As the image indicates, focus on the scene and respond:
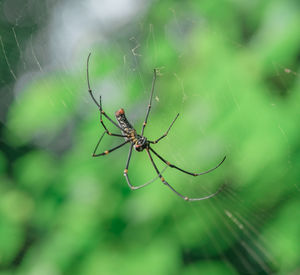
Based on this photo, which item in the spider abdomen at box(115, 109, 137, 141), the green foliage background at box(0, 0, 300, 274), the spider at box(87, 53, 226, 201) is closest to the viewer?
the green foliage background at box(0, 0, 300, 274)

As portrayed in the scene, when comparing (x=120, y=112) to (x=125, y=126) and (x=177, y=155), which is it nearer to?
(x=125, y=126)

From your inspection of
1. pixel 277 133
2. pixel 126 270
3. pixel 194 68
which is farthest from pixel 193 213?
pixel 194 68

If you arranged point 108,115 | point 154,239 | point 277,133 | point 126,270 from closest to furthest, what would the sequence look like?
point 277,133 → point 126,270 → point 154,239 → point 108,115

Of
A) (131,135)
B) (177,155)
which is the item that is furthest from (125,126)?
(177,155)

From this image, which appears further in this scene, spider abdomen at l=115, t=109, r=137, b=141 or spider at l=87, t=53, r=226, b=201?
spider abdomen at l=115, t=109, r=137, b=141

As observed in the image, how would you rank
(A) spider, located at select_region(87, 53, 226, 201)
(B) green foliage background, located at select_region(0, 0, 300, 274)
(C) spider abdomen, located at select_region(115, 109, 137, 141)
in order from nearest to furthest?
1. (B) green foliage background, located at select_region(0, 0, 300, 274)
2. (A) spider, located at select_region(87, 53, 226, 201)
3. (C) spider abdomen, located at select_region(115, 109, 137, 141)

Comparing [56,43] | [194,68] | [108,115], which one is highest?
[56,43]

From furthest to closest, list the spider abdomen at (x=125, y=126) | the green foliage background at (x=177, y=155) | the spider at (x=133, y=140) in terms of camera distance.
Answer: the spider abdomen at (x=125, y=126), the spider at (x=133, y=140), the green foliage background at (x=177, y=155)

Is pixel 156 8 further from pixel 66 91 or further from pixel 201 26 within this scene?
pixel 66 91
